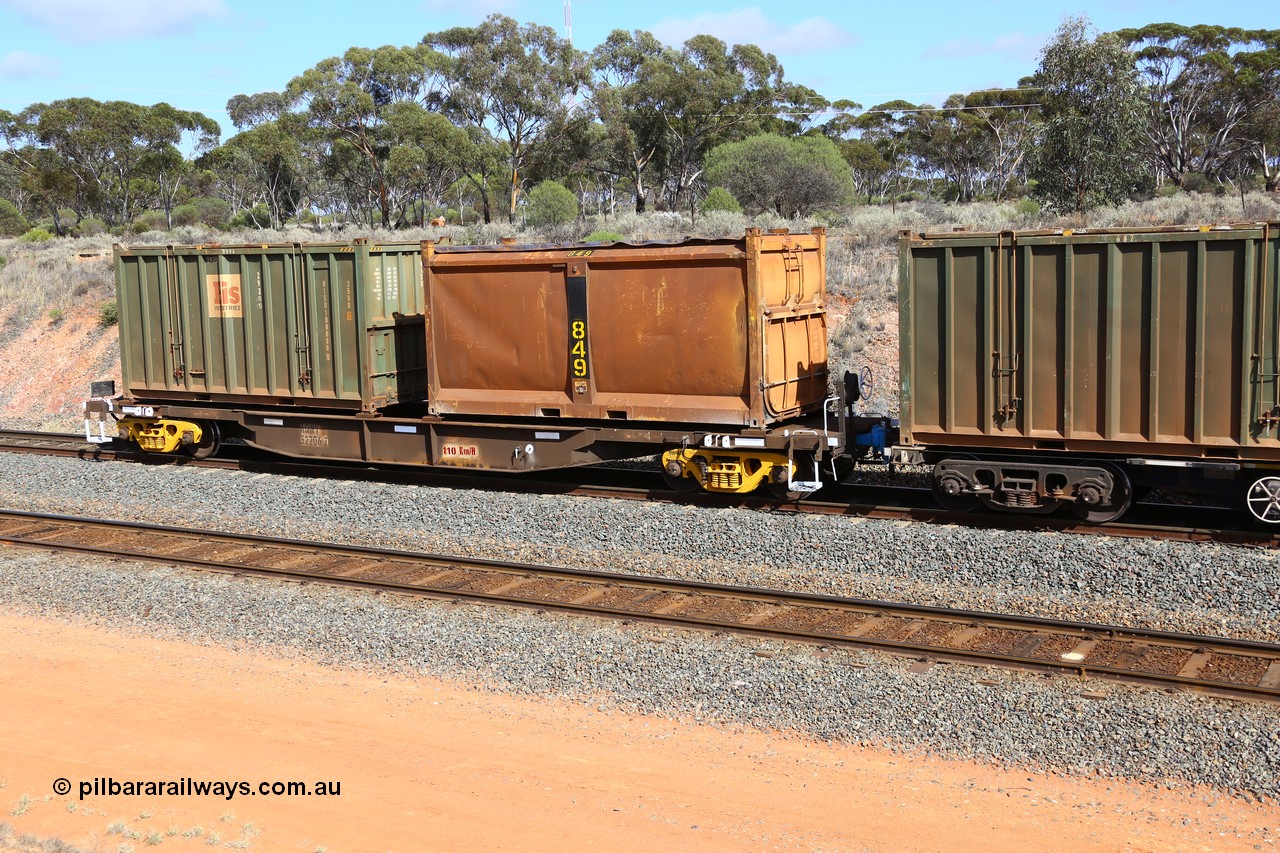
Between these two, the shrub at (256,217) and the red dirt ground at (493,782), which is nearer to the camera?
the red dirt ground at (493,782)

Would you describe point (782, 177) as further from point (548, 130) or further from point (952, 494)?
point (952, 494)

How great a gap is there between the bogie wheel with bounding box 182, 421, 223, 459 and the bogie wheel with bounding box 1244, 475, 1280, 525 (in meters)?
13.5

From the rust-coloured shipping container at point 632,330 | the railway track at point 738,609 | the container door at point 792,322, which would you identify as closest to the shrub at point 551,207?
the rust-coloured shipping container at point 632,330

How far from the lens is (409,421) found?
15438 millimetres

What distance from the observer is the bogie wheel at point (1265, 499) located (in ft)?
36.2

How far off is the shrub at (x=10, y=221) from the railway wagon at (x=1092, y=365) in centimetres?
6169

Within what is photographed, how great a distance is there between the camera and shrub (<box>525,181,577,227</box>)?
35281 millimetres

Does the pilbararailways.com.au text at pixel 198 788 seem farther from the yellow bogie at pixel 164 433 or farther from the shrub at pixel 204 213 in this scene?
the shrub at pixel 204 213

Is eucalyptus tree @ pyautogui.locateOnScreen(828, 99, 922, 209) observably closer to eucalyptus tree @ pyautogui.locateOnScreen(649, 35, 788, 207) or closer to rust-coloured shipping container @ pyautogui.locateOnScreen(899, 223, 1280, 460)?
eucalyptus tree @ pyautogui.locateOnScreen(649, 35, 788, 207)

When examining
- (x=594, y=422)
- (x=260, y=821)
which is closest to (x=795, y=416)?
(x=594, y=422)

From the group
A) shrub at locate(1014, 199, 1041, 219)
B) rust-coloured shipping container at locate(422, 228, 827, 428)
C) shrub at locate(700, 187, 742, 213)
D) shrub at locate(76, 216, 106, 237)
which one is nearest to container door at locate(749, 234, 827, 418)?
rust-coloured shipping container at locate(422, 228, 827, 428)

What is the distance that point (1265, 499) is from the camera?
11086 millimetres

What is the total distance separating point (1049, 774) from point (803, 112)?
55235 millimetres

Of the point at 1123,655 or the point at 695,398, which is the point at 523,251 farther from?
the point at 1123,655
